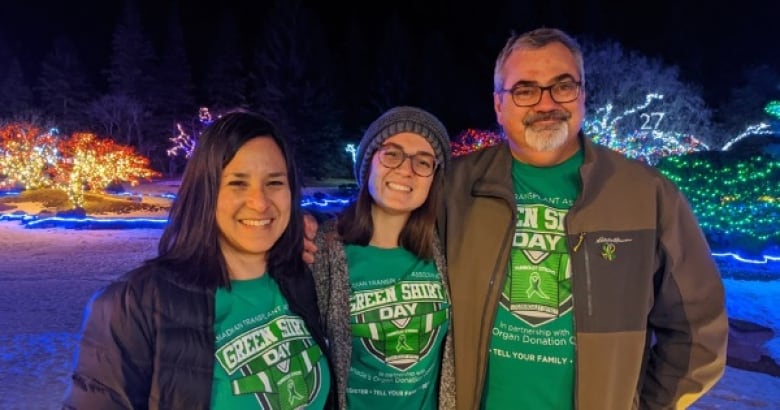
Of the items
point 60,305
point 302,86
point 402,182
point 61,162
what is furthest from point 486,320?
point 302,86

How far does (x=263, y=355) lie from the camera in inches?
71.2

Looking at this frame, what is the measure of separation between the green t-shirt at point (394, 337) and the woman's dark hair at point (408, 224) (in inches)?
4.9

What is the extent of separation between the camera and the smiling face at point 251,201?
188cm

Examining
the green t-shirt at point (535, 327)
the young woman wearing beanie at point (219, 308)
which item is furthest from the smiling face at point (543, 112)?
the young woman wearing beanie at point (219, 308)

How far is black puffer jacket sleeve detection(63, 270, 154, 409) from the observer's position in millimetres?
1591

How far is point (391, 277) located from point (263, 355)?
67 centimetres

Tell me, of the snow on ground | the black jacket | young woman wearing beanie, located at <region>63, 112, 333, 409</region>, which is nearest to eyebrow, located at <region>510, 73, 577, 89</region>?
young woman wearing beanie, located at <region>63, 112, 333, 409</region>

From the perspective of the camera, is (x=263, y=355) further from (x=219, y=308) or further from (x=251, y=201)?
(x=251, y=201)

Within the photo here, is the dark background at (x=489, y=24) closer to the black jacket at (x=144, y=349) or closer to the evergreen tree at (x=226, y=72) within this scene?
the evergreen tree at (x=226, y=72)

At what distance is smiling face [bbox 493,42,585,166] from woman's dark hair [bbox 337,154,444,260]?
0.39 m

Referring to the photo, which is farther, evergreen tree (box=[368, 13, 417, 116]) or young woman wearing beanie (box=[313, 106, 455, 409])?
evergreen tree (box=[368, 13, 417, 116])

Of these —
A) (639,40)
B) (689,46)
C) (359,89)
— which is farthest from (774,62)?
(359,89)

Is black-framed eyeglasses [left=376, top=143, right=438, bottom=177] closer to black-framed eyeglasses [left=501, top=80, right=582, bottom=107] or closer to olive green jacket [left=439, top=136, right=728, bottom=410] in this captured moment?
olive green jacket [left=439, top=136, right=728, bottom=410]

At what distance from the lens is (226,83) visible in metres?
A: 36.2
